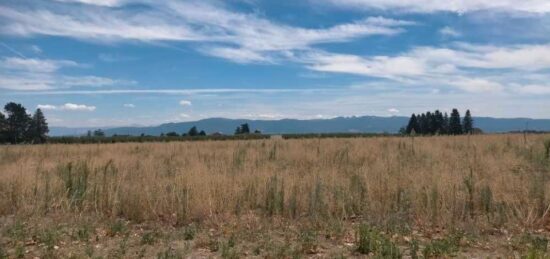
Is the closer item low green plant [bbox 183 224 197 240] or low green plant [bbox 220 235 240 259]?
low green plant [bbox 220 235 240 259]

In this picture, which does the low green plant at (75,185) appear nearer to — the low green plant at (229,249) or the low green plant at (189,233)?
the low green plant at (189,233)

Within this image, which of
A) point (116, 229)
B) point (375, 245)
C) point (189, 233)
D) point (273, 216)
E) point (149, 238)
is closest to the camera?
point (375, 245)

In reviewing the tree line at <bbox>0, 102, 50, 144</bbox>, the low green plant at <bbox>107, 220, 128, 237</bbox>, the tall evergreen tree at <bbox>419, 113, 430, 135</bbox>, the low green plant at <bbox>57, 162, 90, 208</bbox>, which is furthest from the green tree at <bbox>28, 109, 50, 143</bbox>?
the tall evergreen tree at <bbox>419, 113, 430, 135</bbox>

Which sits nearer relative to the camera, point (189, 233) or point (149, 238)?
point (149, 238)

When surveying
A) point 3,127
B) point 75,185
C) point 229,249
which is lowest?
point 229,249

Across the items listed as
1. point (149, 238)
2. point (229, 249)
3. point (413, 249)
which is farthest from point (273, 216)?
point (413, 249)

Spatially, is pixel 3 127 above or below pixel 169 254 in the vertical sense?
above

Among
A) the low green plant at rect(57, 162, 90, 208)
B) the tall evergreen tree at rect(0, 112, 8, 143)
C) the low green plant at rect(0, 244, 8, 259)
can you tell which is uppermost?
the tall evergreen tree at rect(0, 112, 8, 143)

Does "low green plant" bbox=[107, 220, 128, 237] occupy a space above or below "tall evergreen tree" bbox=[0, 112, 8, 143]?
below

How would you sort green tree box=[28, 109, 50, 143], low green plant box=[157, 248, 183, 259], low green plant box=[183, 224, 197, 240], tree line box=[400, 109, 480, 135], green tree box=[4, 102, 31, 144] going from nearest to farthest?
1. low green plant box=[157, 248, 183, 259]
2. low green plant box=[183, 224, 197, 240]
3. green tree box=[28, 109, 50, 143]
4. green tree box=[4, 102, 31, 144]
5. tree line box=[400, 109, 480, 135]

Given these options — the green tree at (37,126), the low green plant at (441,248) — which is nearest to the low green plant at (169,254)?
the low green plant at (441,248)

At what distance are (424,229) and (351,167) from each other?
17.7 ft

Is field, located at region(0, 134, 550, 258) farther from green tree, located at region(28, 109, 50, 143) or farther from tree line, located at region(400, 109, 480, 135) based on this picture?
tree line, located at region(400, 109, 480, 135)

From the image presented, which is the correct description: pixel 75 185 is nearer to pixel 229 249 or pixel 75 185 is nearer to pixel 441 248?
pixel 229 249
